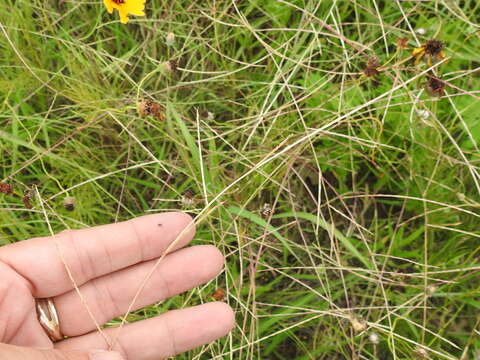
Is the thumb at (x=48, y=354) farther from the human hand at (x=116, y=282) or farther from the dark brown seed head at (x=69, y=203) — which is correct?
the dark brown seed head at (x=69, y=203)

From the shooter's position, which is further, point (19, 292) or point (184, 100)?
point (184, 100)

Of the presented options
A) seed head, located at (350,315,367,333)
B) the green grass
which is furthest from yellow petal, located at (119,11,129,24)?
seed head, located at (350,315,367,333)

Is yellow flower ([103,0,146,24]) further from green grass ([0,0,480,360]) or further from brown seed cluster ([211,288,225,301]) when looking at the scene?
brown seed cluster ([211,288,225,301])

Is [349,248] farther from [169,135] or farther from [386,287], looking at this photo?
[169,135]

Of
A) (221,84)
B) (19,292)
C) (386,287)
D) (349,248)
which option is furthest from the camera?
(221,84)

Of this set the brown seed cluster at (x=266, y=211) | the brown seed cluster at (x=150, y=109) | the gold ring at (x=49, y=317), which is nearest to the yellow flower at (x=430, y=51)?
the brown seed cluster at (x=266, y=211)

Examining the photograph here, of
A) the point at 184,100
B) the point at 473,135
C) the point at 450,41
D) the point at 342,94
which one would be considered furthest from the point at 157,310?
the point at 450,41
